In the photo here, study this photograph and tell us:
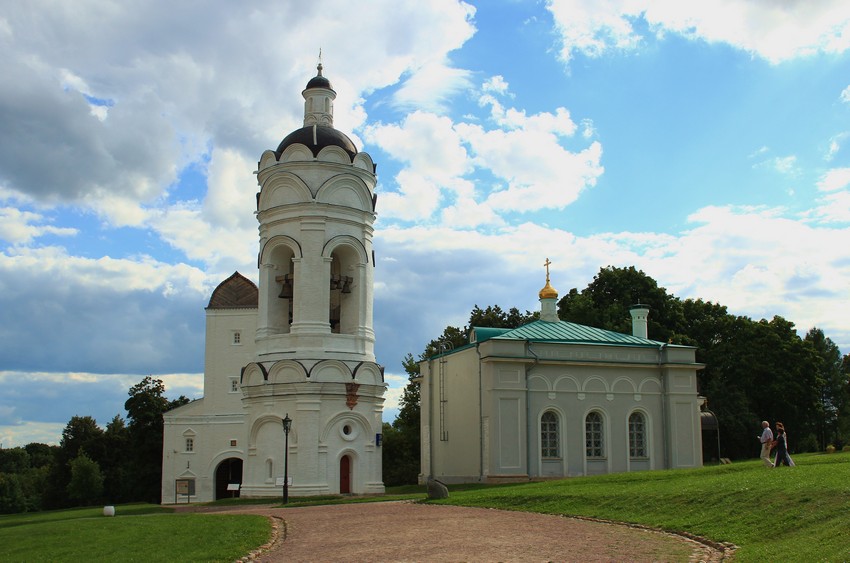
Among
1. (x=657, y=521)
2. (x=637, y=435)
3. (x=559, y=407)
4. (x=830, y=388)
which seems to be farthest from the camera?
(x=830, y=388)

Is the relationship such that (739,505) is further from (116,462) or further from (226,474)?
(116,462)

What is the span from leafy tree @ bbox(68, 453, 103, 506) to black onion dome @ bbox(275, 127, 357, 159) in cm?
2707

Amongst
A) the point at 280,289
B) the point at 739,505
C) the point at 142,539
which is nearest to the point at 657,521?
the point at 739,505

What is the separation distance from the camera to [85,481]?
167ft

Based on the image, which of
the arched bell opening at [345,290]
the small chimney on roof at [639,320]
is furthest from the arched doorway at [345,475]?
the small chimney on roof at [639,320]

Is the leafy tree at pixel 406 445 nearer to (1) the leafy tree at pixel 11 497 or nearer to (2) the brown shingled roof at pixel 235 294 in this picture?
(2) the brown shingled roof at pixel 235 294

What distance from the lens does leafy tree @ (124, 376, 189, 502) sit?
50125 mm

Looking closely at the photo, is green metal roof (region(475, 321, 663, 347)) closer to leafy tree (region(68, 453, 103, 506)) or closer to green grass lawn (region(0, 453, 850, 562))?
green grass lawn (region(0, 453, 850, 562))

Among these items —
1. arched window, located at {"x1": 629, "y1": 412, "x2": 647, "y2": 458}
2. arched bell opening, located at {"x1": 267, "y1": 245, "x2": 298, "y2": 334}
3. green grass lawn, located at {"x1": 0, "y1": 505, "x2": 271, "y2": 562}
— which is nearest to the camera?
green grass lawn, located at {"x1": 0, "y1": 505, "x2": 271, "y2": 562}

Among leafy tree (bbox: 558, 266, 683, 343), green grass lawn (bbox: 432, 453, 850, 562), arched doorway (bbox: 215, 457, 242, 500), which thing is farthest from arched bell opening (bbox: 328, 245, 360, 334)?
leafy tree (bbox: 558, 266, 683, 343)

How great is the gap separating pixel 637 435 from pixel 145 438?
2992 cm

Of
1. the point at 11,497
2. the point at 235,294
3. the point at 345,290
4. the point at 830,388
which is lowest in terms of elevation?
the point at 11,497

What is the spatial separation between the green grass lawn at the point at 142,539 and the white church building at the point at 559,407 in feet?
47.7

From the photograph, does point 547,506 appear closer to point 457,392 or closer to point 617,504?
point 617,504
